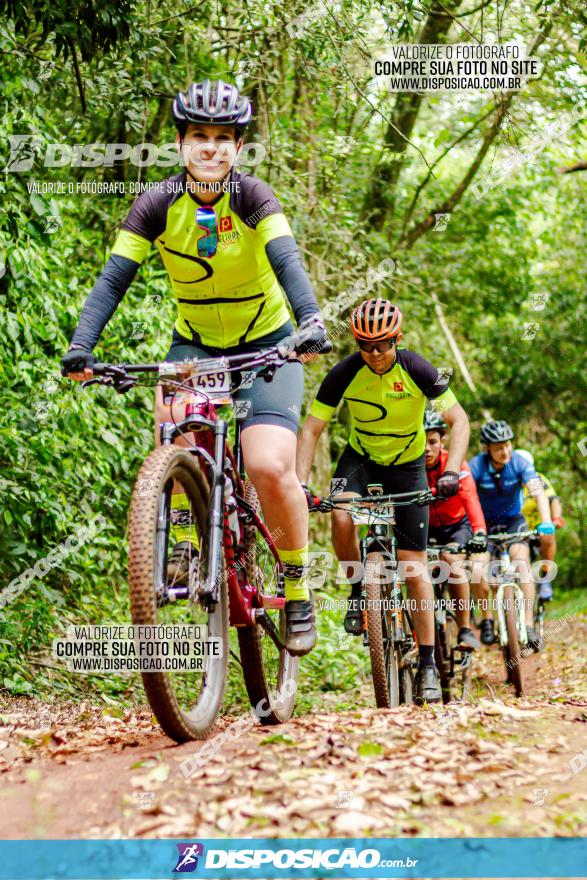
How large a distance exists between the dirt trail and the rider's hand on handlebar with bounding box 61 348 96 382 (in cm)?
163

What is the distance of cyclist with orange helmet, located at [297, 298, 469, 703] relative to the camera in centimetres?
620

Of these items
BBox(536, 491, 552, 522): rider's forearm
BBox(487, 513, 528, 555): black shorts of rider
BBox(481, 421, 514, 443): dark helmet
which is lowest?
BBox(487, 513, 528, 555): black shorts of rider

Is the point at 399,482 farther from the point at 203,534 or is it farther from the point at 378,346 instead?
the point at 203,534

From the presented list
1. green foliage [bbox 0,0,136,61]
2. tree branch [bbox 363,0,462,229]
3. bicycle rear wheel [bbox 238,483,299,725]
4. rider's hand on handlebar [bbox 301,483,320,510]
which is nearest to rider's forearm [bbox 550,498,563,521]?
tree branch [bbox 363,0,462,229]

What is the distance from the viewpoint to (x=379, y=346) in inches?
243

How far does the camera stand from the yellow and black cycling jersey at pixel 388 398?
6.36 m

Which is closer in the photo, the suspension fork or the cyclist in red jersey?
the suspension fork

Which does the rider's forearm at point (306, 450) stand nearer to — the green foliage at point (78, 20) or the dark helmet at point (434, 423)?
the dark helmet at point (434, 423)

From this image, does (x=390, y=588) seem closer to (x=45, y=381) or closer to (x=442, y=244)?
(x=45, y=381)

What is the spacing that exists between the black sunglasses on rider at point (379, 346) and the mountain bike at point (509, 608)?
12.2 feet

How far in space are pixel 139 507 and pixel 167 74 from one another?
299 inches

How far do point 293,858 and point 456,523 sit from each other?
6072 mm

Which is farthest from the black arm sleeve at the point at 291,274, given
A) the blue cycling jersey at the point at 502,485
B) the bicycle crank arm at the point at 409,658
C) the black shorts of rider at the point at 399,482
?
the blue cycling jersey at the point at 502,485

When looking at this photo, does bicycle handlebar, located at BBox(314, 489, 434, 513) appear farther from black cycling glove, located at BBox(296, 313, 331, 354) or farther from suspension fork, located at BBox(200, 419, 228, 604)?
black cycling glove, located at BBox(296, 313, 331, 354)
